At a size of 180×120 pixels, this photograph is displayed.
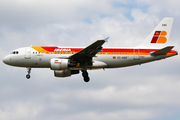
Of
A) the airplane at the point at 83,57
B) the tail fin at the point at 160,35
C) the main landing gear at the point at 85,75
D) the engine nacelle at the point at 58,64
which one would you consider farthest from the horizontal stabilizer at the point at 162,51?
the engine nacelle at the point at 58,64

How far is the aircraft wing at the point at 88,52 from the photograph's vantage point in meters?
40.9

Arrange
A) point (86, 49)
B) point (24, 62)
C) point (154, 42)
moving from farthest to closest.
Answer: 1. point (154, 42)
2. point (24, 62)
3. point (86, 49)

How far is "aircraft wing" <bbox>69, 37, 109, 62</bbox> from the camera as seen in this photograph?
40.9 m

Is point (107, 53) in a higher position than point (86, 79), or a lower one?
higher

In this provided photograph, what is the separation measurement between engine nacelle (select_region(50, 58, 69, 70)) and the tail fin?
1135 centimetres

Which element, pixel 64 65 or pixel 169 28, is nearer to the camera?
pixel 64 65

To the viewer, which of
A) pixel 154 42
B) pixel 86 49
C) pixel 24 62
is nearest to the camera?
pixel 86 49

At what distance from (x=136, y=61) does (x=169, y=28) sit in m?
8.26

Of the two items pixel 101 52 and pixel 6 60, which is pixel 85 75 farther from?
pixel 6 60

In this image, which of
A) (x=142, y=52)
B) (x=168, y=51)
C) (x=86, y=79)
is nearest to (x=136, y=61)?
(x=142, y=52)

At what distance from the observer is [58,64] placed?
42406 mm

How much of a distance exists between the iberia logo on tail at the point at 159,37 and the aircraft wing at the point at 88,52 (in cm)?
989

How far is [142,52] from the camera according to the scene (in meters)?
45.2

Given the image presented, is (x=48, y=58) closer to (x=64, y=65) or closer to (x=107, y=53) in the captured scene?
(x=64, y=65)
